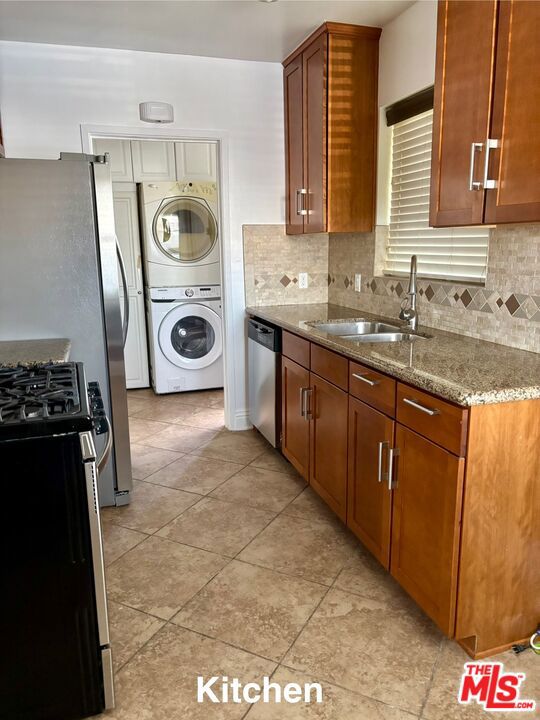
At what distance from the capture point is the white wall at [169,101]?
3146 mm

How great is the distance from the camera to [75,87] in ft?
10.5

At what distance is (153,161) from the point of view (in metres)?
4.68

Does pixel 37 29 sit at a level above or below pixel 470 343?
above

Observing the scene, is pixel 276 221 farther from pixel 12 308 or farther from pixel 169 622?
pixel 169 622

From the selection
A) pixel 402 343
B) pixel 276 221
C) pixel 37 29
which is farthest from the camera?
pixel 276 221

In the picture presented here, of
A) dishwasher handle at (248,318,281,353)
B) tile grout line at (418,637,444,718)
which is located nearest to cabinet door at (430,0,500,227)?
dishwasher handle at (248,318,281,353)

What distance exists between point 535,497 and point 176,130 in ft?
9.62

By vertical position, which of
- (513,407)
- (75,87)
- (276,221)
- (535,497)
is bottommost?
(535,497)

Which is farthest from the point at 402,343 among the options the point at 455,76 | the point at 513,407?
the point at 455,76

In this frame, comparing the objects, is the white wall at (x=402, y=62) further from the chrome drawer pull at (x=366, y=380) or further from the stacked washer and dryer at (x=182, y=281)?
the stacked washer and dryer at (x=182, y=281)

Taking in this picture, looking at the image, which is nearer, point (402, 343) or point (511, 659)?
point (511, 659)

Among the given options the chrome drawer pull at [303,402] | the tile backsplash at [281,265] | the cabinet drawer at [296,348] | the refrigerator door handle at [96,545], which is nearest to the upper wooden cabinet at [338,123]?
the tile backsplash at [281,265]

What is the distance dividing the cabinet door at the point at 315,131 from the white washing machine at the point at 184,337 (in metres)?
1.77

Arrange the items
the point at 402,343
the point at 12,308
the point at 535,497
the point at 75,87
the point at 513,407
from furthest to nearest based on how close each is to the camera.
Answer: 1. the point at 75,87
2. the point at 12,308
3. the point at 402,343
4. the point at 535,497
5. the point at 513,407
